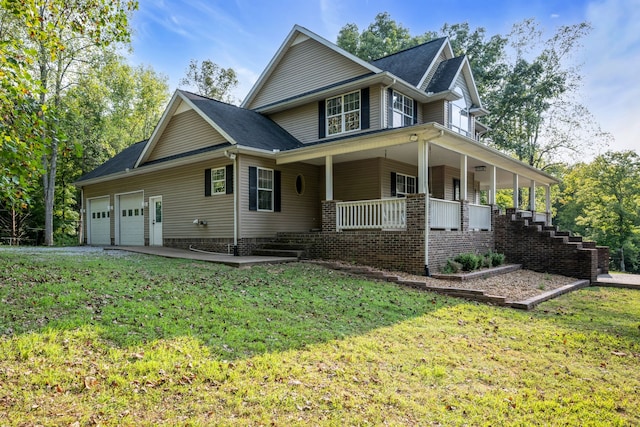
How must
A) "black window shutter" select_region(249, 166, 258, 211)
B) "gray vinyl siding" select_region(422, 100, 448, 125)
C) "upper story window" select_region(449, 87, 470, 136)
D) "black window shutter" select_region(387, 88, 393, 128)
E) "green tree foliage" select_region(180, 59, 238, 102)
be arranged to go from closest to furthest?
1. "black window shutter" select_region(249, 166, 258, 211)
2. "black window shutter" select_region(387, 88, 393, 128)
3. "gray vinyl siding" select_region(422, 100, 448, 125)
4. "upper story window" select_region(449, 87, 470, 136)
5. "green tree foliage" select_region(180, 59, 238, 102)

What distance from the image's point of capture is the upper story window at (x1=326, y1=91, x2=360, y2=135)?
45.8 feet

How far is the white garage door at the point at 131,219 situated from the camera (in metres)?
16.5

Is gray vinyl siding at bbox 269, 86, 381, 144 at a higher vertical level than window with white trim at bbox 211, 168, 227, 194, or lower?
higher

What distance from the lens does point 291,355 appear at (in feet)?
14.3

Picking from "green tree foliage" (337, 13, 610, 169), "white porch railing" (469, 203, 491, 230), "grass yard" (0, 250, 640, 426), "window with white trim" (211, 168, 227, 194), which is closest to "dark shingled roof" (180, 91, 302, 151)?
"window with white trim" (211, 168, 227, 194)

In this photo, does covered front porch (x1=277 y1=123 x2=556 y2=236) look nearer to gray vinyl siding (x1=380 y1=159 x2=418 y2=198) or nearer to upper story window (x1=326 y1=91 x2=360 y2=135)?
gray vinyl siding (x1=380 y1=159 x2=418 y2=198)

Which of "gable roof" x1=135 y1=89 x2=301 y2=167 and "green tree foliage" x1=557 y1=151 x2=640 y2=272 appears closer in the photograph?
"gable roof" x1=135 y1=89 x2=301 y2=167

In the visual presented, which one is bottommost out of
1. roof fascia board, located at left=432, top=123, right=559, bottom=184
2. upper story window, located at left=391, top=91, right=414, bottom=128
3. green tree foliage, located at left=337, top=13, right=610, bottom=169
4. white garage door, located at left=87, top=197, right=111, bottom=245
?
white garage door, located at left=87, top=197, right=111, bottom=245

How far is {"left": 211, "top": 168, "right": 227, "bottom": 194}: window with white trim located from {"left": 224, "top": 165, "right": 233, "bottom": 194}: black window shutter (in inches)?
3.0

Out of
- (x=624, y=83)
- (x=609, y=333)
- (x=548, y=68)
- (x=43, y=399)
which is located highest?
(x=548, y=68)

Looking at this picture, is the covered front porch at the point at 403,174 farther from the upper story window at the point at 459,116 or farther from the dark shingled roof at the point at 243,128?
the upper story window at the point at 459,116

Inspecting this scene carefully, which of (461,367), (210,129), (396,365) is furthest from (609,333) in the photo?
(210,129)

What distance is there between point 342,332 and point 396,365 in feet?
3.69

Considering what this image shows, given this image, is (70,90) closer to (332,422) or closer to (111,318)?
(111,318)
